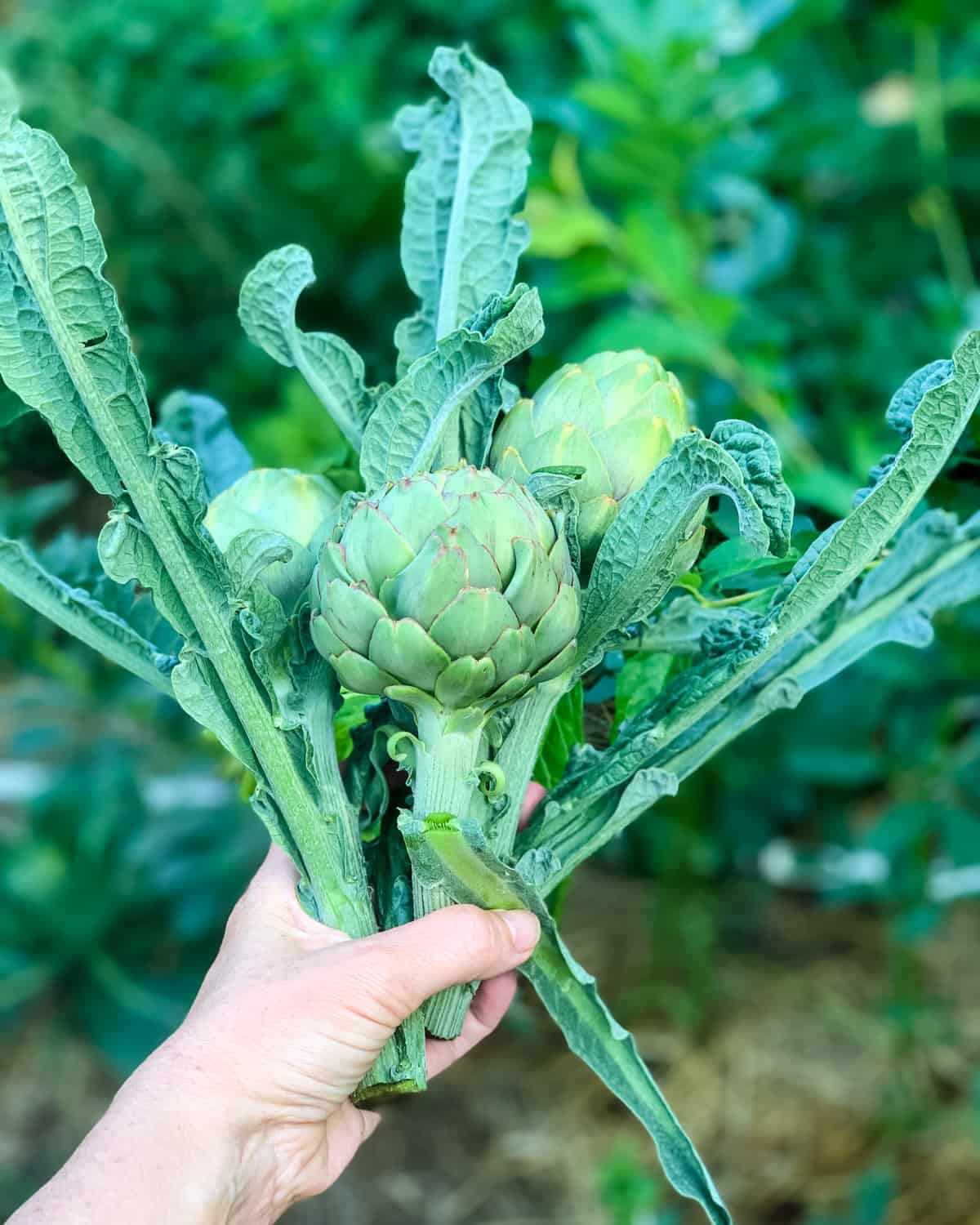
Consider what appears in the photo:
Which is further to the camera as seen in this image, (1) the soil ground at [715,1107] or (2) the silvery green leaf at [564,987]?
(1) the soil ground at [715,1107]

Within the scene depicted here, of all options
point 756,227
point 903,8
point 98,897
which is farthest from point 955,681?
point 98,897

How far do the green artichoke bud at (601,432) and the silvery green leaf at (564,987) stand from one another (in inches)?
4.3

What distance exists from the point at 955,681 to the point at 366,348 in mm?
669

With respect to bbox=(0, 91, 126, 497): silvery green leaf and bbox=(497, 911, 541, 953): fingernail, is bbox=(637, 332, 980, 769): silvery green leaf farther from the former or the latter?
bbox=(0, 91, 126, 497): silvery green leaf

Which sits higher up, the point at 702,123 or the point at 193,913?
the point at 702,123

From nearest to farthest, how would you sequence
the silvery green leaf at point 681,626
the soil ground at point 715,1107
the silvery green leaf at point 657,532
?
the silvery green leaf at point 657,532
the silvery green leaf at point 681,626
the soil ground at point 715,1107

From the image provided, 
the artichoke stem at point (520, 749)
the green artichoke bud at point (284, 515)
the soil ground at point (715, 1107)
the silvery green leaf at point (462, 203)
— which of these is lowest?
the soil ground at point (715, 1107)

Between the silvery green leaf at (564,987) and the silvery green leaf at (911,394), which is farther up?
the silvery green leaf at (911,394)

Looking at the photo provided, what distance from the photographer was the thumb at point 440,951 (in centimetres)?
41

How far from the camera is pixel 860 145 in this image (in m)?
1.10

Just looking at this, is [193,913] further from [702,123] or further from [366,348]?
[702,123]

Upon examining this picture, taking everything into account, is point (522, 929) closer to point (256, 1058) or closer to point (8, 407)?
point (256, 1058)

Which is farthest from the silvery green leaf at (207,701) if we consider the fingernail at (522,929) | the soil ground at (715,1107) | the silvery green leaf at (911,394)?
the soil ground at (715,1107)

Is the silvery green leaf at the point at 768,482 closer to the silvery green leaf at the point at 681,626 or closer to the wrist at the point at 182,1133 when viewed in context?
the silvery green leaf at the point at 681,626
